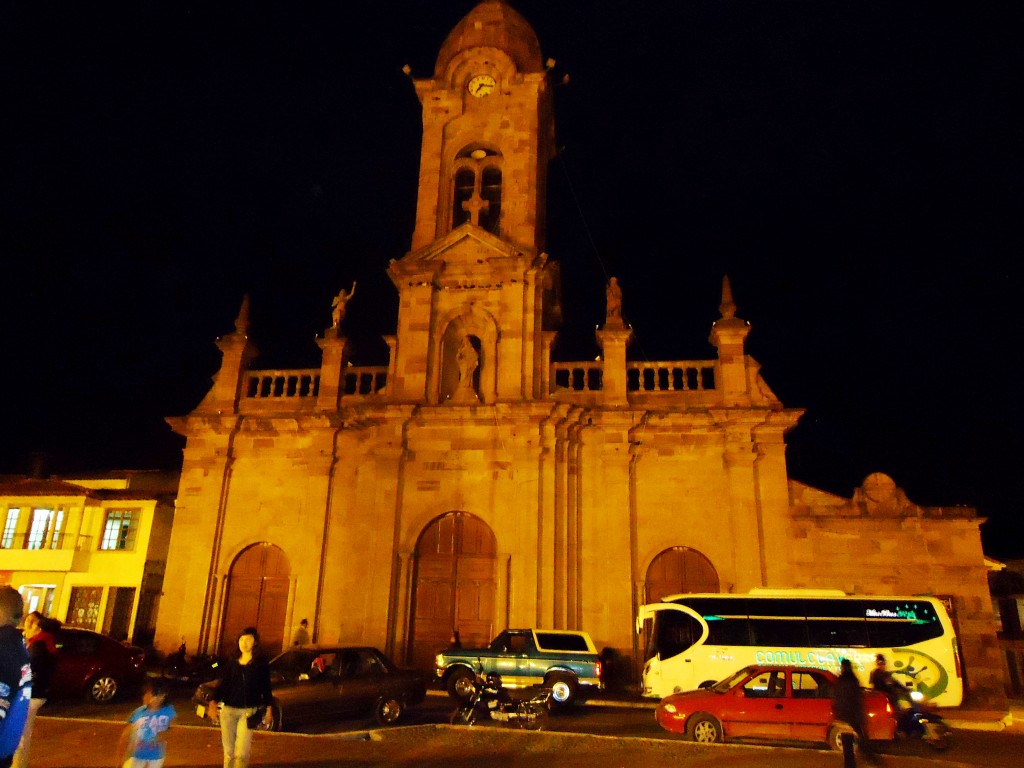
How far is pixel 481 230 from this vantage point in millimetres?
24875

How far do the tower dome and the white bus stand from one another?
66.3 ft

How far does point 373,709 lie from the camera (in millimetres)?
14188

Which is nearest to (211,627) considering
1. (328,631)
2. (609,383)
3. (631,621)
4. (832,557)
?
(328,631)

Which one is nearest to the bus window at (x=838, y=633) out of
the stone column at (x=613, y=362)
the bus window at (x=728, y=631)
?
the bus window at (x=728, y=631)

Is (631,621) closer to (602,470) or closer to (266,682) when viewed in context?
(602,470)

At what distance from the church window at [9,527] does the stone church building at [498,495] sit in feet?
36.7

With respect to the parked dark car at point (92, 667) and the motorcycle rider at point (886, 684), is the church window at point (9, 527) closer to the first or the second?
the parked dark car at point (92, 667)

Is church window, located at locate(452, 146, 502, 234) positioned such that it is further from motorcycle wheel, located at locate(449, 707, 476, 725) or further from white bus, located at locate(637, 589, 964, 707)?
motorcycle wheel, located at locate(449, 707, 476, 725)

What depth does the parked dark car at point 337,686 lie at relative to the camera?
13.2 meters

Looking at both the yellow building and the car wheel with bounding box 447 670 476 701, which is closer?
the car wheel with bounding box 447 670 476 701

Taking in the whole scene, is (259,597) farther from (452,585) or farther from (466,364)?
(466,364)

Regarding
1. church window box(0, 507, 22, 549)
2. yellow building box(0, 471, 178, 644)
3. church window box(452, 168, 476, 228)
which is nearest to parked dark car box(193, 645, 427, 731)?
church window box(452, 168, 476, 228)

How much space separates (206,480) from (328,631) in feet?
21.1

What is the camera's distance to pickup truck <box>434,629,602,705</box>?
54.3 ft
